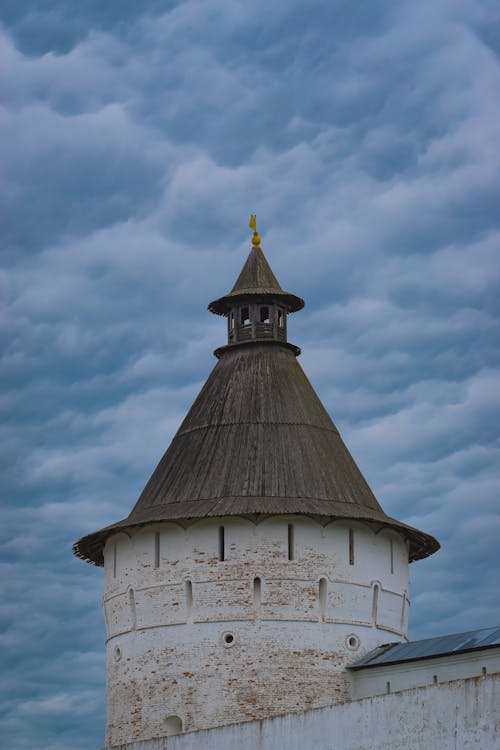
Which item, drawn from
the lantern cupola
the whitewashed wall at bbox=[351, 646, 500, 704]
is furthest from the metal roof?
the lantern cupola

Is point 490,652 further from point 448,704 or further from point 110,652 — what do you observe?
point 110,652

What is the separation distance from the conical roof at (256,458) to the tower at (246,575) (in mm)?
44

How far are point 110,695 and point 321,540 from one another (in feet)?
19.6

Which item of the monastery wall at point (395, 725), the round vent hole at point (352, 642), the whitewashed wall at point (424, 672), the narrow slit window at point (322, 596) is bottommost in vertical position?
the monastery wall at point (395, 725)

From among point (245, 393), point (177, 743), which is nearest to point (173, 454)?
point (245, 393)

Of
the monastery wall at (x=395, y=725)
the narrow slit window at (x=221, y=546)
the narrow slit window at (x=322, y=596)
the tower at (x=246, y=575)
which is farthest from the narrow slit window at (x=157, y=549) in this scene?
the monastery wall at (x=395, y=725)

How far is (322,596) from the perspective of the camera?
3256 centimetres

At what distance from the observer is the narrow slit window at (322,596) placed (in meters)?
32.4

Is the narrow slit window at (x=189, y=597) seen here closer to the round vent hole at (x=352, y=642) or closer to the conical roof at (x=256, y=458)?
the conical roof at (x=256, y=458)

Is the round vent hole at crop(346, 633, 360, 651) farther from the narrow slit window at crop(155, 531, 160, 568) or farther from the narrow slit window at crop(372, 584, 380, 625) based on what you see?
the narrow slit window at crop(155, 531, 160, 568)

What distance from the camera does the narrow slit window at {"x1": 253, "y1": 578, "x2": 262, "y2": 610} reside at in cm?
3219

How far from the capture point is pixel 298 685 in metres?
31.6

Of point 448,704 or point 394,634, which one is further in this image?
point 394,634

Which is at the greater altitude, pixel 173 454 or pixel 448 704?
pixel 173 454
